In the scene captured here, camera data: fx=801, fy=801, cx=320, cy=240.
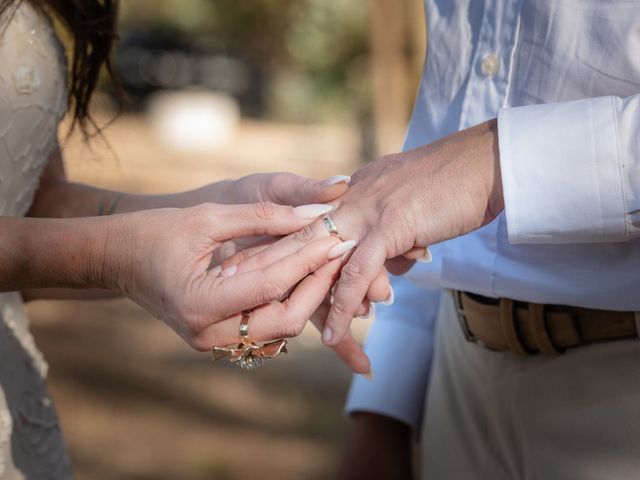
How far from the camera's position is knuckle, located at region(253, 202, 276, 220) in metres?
1.57

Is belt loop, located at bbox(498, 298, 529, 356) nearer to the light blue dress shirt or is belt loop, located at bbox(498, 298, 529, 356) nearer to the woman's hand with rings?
the light blue dress shirt

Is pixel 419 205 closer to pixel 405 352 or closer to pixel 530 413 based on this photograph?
pixel 530 413

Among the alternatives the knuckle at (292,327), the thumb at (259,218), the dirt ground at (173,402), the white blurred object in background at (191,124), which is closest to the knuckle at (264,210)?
the thumb at (259,218)

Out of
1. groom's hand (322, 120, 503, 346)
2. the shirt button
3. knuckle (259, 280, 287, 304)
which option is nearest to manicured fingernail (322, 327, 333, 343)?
groom's hand (322, 120, 503, 346)

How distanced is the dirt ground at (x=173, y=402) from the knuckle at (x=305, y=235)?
1.63 metres

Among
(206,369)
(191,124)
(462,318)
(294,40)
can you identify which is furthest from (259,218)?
(191,124)

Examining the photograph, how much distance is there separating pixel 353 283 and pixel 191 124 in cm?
1935

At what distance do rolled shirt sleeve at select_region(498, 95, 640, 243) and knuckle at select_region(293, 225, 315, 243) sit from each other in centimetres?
38

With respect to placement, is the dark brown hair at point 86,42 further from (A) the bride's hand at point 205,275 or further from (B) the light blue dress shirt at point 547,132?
(B) the light blue dress shirt at point 547,132

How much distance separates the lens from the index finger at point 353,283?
1.50m

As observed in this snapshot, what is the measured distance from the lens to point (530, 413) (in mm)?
1728

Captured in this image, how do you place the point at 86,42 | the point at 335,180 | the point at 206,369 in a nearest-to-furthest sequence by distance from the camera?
the point at 335,180 → the point at 86,42 → the point at 206,369

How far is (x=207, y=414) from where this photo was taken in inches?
219

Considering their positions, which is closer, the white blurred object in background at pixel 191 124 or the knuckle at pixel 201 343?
the knuckle at pixel 201 343
